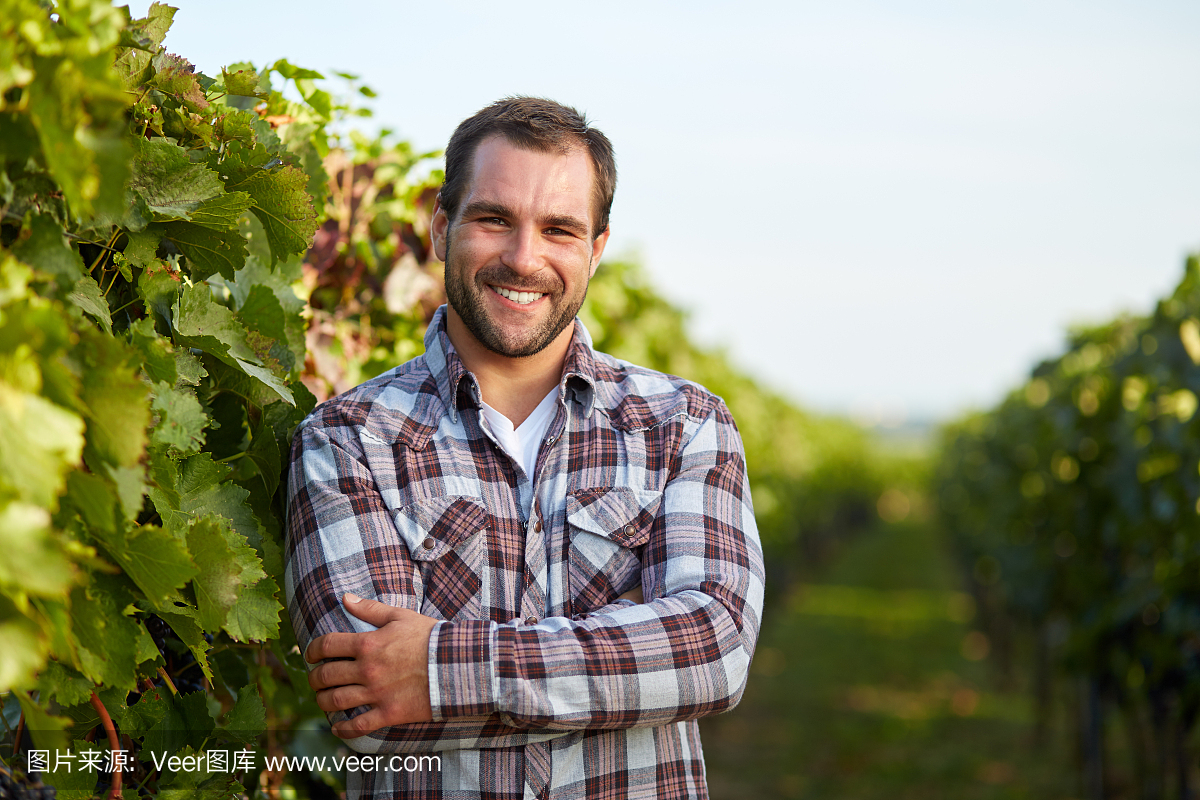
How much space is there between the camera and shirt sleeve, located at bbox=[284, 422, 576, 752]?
1878mm

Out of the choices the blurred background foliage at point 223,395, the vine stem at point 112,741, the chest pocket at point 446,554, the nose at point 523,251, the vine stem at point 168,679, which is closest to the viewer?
the blurred background foliage at point 223,395

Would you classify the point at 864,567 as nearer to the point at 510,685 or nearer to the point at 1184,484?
the point at 1184,484

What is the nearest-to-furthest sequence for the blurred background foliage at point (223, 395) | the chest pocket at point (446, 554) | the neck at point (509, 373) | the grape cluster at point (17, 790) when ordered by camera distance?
1. the blurred background foliage at point (223, 395)
2. the grape cluster at point (17, 790)
3. the chest pocket at point (446, 554)
4. the neck at point (509, 373)

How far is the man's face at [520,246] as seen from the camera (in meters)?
2.12

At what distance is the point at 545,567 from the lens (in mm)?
2068

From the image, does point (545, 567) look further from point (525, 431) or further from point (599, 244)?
point (599, 244)

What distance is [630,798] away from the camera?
197cm

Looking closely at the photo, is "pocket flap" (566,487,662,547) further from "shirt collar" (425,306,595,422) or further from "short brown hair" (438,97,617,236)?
"short brown hair" (438,97,617,236)

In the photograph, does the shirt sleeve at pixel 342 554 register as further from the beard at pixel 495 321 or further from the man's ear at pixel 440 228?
the man's ear at pixel 440 228

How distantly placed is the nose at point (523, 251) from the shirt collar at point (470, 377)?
243 mm

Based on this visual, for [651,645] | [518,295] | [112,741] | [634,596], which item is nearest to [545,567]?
[634,596]

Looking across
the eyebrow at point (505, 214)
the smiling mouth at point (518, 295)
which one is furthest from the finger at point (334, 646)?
the eyebrow at point (505, 214)

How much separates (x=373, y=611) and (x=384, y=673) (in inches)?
4.8

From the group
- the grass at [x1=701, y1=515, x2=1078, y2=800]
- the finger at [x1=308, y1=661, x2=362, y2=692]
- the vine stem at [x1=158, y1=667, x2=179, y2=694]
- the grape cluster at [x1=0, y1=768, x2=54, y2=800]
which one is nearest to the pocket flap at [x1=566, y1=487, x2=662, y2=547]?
the finger at [x1=308, y1=661, x2=362, y2=692]
